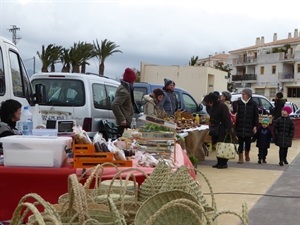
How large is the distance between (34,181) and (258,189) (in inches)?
183

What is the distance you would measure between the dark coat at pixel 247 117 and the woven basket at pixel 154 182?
6.68 meters

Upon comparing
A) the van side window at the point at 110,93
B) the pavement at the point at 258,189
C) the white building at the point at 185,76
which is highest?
the white building at the point at 185,76

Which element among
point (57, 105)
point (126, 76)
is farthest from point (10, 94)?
point (57, 105)

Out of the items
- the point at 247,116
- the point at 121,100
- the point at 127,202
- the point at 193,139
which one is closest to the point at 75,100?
the point at 121,100

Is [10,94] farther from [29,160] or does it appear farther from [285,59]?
[285,59]

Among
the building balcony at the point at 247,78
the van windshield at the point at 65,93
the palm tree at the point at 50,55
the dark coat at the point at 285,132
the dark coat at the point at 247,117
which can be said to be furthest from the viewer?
the building balcony at the point at 247,78

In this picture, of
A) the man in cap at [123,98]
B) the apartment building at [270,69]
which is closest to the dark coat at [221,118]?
the man in cap at [123,98]

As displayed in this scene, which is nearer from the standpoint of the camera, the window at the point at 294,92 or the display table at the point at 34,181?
the display table at the point at 34,181

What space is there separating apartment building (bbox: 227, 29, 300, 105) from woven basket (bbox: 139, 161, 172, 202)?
222ft

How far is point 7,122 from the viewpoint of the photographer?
5250 millimetres

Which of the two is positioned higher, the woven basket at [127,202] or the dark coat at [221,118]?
the dark coat at [221,118]

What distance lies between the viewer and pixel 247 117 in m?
9.63

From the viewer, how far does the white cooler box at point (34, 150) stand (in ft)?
12.0

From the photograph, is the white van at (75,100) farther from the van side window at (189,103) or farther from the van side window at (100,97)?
the van side window at (189,103)
